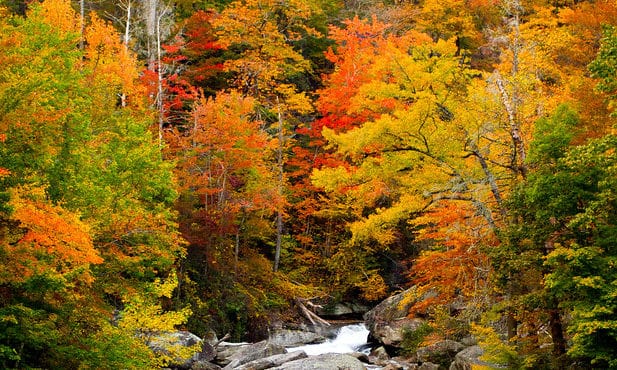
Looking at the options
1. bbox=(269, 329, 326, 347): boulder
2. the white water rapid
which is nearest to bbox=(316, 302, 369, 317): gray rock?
the white water rapid

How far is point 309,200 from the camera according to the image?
31109 mm

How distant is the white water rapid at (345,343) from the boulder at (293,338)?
38 cm

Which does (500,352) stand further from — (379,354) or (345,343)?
(345,343)

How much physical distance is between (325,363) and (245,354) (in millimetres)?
4539

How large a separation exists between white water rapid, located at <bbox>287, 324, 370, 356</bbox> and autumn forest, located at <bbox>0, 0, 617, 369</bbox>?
2252 millimetres

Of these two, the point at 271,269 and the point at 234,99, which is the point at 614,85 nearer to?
the point at 234,99

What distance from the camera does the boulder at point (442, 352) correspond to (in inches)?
800

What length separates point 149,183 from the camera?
66.7ft

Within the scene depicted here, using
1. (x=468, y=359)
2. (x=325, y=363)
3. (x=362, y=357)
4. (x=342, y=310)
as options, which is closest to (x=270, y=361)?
(x=325, y=363)

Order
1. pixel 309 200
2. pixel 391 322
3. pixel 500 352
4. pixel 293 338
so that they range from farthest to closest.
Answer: pixel 309 200
pixel 293 338
pixel 391 322
pixel 500 352

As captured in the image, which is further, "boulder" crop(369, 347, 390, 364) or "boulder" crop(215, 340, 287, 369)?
"boulder" crop(369, 347, 390, 364)

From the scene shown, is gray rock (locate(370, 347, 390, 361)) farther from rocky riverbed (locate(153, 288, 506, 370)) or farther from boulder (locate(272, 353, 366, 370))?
boulder (locate(272, 353, 366, 370))

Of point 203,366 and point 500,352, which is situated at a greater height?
point 500,352

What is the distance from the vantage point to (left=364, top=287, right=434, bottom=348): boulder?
24.3m
